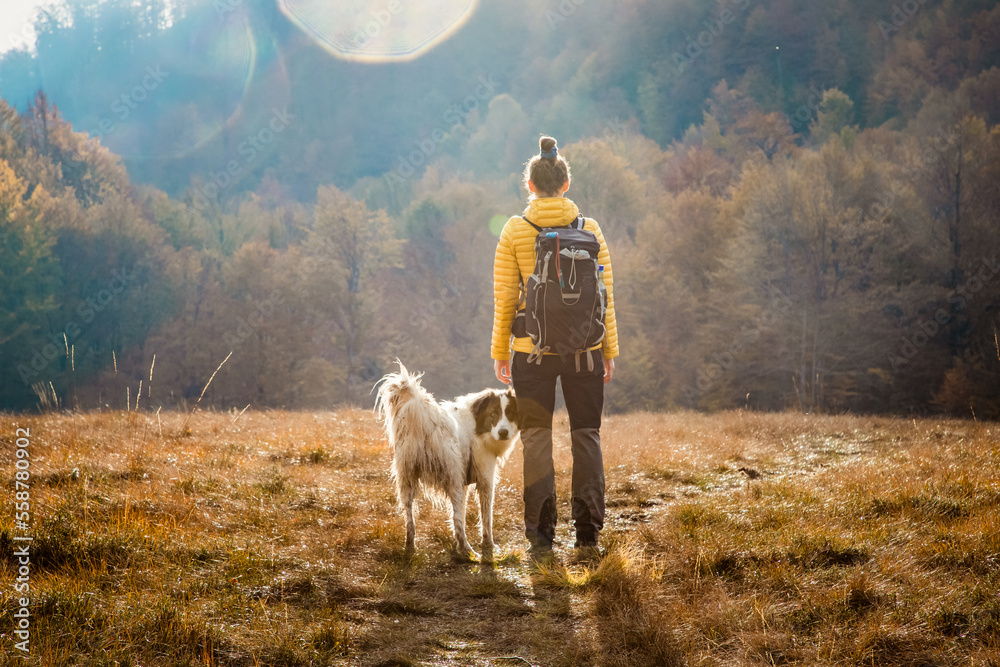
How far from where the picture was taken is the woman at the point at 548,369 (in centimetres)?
417

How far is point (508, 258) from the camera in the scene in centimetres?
422

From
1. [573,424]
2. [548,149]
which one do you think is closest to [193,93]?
[548,149]

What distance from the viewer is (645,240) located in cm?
2892

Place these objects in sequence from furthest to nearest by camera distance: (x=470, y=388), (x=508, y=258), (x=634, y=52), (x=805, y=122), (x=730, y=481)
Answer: (x=634, y=52) < (x=805, y=122) < (x=470, y=388) < (x=730, y=481) < (x=508, y=258)

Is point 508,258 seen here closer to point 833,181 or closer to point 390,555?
point 390,555

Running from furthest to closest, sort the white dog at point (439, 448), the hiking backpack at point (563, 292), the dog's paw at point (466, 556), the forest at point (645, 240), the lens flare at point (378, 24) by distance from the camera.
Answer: the lens flare at point (378, 24) → the forest at point (645, 240) → the white dog at point (439, 448) → the dog's paw at point (466, 556) → the hiking backpack at point (563, 292)

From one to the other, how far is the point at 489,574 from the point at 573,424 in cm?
106

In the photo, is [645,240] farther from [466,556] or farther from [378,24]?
[378,24]

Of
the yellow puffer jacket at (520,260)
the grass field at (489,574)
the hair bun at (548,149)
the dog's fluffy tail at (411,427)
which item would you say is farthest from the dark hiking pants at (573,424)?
the hair bun at (548,149)

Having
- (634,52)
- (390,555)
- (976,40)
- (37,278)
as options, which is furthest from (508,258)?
(634,52)

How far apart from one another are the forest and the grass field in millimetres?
1420

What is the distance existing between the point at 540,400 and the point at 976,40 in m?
43.2

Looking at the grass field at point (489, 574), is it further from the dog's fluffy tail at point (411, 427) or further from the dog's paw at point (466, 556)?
the dog's fluffy tail at point (411, 427)

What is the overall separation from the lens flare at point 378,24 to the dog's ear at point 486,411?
83762 millimetres
